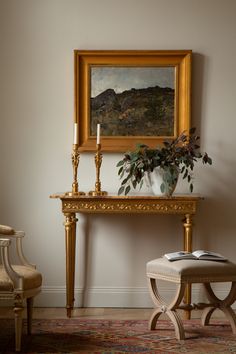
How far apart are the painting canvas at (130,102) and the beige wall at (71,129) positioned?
20 cm

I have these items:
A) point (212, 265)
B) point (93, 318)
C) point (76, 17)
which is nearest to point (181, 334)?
point (212, 265)

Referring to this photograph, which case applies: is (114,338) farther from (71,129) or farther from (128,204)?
(71,129)

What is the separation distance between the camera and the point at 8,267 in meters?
3.75

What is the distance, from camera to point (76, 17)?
5199 millimetres

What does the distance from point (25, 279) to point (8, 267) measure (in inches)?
5.9

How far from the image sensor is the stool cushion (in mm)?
4004

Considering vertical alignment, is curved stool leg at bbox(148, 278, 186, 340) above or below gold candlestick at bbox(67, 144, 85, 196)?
below

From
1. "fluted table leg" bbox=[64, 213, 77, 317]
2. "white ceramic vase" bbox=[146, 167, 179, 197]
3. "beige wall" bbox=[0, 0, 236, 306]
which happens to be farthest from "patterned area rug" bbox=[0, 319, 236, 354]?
"white ceramic vase" bbox=[146, 167, 179, 197]

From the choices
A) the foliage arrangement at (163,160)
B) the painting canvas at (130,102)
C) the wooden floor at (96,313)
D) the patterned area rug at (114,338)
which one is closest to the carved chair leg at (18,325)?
the patterned area rug at (114,338)

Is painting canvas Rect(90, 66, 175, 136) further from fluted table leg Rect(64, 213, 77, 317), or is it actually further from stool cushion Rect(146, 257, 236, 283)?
stool cushion Rect(146, 257, 236, 283)

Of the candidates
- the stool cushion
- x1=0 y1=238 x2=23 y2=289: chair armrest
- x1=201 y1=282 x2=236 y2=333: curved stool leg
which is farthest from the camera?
x1=201 y1=282 x2=236 y2=333: curved stool leg

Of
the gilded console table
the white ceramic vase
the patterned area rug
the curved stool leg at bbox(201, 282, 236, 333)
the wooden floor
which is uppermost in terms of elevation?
the white ceramic vase

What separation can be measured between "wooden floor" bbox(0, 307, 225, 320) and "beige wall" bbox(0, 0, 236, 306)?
0.11m

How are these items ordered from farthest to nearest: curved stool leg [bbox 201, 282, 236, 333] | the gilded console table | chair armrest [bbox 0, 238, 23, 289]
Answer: the gilded console table < curved stool leg [bbox 201, 282, 236, 333] < chair armrest [bbox 0, 238, 23, 289]
